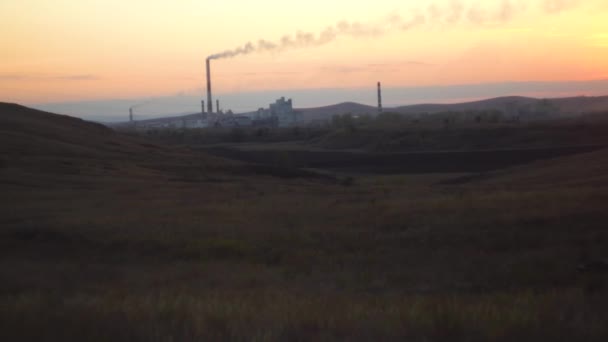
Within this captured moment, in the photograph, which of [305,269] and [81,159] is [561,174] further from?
[81,159]

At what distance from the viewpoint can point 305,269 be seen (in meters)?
14.8

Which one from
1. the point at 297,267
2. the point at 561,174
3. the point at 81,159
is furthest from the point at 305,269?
the point at 81,159

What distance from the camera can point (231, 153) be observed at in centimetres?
8362

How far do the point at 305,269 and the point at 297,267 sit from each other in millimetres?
287

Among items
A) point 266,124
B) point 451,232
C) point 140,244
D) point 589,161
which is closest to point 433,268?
point 451,232

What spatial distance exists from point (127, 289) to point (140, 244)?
5.86 meters

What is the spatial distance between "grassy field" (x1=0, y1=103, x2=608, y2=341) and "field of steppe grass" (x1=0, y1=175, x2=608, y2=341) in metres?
0.03

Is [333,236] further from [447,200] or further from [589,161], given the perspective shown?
[589,161]

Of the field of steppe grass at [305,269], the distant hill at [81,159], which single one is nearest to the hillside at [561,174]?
the field of steppe grass at [305,269]

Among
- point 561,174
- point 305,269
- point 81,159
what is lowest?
point 561,174

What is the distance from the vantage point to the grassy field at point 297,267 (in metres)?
8.44

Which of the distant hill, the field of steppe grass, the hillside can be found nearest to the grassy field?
the field of steppe grass

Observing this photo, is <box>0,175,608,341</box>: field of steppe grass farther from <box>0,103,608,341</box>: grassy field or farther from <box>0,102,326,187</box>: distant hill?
<box>0,102,326,187</box>: distant hill

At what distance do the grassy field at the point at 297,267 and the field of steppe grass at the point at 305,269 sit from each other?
0.03 metres
